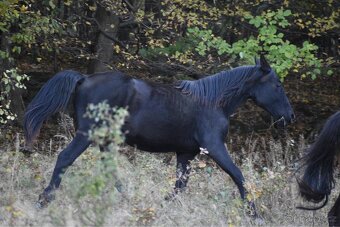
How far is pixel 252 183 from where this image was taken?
8.69 meters

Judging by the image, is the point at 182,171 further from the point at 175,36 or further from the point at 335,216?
the point at 175,36

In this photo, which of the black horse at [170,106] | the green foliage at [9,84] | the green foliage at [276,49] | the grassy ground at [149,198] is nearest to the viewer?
the grassy ground at [149,198]

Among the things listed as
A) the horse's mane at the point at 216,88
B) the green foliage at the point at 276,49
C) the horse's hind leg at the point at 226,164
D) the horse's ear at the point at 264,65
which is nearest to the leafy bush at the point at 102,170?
the horse's hind leg at the point at 226,164

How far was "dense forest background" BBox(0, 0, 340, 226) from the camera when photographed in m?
8.00

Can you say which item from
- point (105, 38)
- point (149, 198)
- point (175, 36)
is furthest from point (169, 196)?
point (105, 38)

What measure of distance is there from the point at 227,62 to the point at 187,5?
1.28 meters

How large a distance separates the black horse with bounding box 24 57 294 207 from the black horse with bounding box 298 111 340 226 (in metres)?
0.82

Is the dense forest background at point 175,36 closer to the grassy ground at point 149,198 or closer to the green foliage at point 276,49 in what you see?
the green foliage at point 276,49

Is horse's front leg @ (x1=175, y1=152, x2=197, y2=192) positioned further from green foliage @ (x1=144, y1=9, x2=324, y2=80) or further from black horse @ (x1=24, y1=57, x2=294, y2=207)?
green foliage @ (x1=144, y1=9, x2=324, y2=80)

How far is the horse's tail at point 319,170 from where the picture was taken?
7832 millimetres

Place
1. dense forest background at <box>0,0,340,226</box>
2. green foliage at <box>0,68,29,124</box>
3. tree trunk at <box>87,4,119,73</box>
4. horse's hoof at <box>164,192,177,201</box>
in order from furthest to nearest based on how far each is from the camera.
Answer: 1. tree trunk at <box>87,4,119,73</box>
2. green foliage at <box>0,68,29,124</box>
3. horse's hoof at <box>164,192,177,201</box>
4. dense forest background at <box>0,0,340,226</box>

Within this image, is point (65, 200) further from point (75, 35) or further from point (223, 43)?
point (75, 35)

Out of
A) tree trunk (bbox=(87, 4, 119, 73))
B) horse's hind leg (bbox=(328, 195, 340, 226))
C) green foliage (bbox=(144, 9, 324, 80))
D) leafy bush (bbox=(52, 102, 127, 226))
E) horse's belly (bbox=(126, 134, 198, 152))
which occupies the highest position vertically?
leafy bush (bbox=(52, 102, 127, 226))

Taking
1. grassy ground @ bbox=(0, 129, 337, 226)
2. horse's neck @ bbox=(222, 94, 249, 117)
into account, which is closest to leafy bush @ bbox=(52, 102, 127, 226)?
grassy ground @ bbox=(0, 129, 337, 226)
